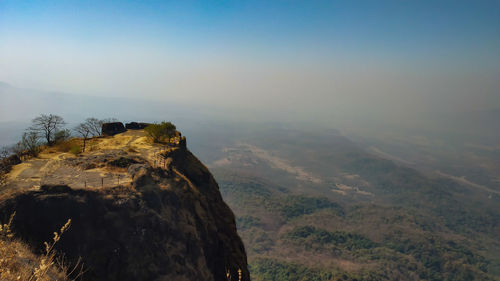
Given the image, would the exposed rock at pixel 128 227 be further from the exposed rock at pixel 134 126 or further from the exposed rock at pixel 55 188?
the exposed rock at pixel 134 126

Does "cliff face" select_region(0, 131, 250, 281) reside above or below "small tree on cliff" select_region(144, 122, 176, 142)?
below

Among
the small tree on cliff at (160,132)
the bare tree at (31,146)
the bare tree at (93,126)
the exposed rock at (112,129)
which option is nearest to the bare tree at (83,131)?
the bare tree at (93,126)

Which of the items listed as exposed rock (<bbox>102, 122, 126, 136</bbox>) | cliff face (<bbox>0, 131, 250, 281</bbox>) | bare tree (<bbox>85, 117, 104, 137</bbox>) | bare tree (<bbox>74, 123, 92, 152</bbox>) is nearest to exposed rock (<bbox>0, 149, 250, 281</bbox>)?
cliff face (<bbox>0, 131, 250, 281</bbox>)

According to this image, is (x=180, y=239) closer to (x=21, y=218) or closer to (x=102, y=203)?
(x=102, y=203)

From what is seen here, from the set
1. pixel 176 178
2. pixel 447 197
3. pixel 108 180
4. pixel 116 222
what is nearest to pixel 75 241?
pixel 116 222

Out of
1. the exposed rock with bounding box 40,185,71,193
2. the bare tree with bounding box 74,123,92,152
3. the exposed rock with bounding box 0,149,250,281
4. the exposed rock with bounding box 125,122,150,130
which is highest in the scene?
the exposed rock with bounding box 125,122,150,130

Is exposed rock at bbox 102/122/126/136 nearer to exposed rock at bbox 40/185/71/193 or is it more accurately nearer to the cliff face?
the cliff face
